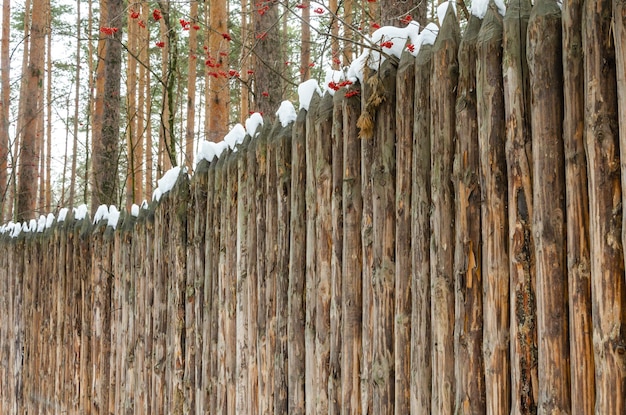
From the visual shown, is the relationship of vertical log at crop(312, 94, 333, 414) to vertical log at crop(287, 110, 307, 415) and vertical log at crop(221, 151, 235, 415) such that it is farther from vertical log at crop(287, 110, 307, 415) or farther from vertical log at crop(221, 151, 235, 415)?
vertical log at crop(221, 151, 235, 415)

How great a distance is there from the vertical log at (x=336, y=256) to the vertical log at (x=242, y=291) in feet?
2.50

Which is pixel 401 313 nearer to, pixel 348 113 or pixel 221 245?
pixel 348 113

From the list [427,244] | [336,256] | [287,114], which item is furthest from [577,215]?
[287,114]

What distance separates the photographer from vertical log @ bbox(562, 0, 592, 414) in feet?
5.64

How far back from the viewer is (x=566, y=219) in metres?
1.80

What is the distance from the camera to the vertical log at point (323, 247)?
2781 millimetres

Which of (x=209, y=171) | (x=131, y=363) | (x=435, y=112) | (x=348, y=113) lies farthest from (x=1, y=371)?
(x=435, y=112)

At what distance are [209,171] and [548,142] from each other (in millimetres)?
2415

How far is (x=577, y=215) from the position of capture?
1.75 metres

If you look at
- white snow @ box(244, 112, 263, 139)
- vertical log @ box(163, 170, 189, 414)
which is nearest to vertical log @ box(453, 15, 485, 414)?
white snow @ box(244, 112, 263, 139)

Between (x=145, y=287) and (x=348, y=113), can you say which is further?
(x=145, y=287)

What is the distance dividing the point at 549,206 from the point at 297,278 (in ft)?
4.66

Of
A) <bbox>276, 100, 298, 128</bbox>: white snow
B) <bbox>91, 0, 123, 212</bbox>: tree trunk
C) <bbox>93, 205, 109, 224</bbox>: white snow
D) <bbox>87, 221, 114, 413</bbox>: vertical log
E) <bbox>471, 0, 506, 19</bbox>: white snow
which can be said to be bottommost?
<bbox>87, 221, 114, 413</bbox>: vertical log

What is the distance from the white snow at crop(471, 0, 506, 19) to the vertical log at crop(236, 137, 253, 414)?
1.66 meters
